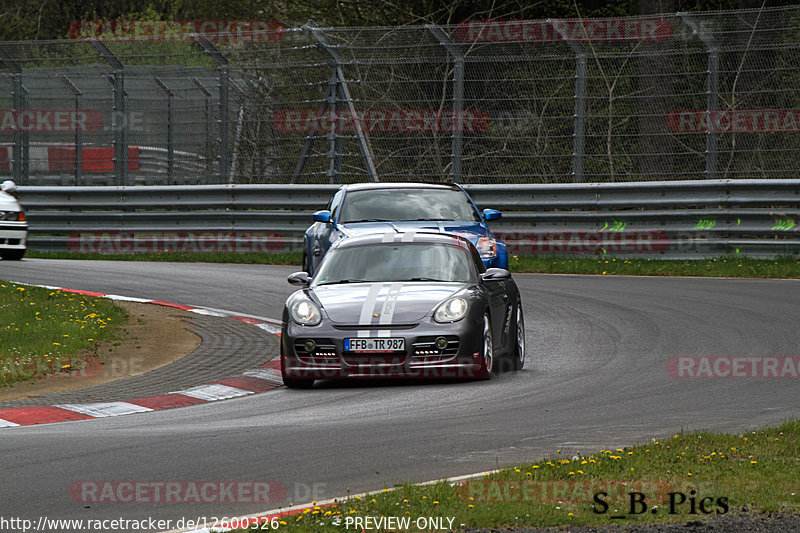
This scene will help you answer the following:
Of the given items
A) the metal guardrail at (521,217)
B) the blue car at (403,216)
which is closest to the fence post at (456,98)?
the metal guardrail at (521,217)

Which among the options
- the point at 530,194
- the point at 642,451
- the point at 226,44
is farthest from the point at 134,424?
the point at 226,44

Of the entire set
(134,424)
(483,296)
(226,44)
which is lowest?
(134,424)

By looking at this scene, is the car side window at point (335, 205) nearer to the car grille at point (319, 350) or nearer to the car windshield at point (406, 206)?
the car windshield at point (406, 206)

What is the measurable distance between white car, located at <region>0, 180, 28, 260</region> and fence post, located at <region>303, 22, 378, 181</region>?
5927mm

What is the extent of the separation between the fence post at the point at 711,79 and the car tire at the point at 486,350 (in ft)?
34.3

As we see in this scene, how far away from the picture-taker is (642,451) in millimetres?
7121

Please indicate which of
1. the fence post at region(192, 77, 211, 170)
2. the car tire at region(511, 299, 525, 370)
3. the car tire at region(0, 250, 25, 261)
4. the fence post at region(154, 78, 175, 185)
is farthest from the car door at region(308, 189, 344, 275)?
the car tire at region(0, 250, 25, 261)

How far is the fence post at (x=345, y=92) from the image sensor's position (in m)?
21.6

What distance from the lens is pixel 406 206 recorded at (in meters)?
15.2

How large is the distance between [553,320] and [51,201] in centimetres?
1290

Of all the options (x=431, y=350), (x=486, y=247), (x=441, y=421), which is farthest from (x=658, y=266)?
(x=441, y=421)

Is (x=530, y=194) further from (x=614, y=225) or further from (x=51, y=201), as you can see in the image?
(x=51, y=201)

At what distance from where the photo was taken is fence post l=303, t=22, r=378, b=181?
21.6 meters

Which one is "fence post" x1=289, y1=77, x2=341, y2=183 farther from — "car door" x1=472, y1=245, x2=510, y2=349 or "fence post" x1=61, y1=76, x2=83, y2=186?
"car door" x1=472, y1=245, x2=510, y2=349
